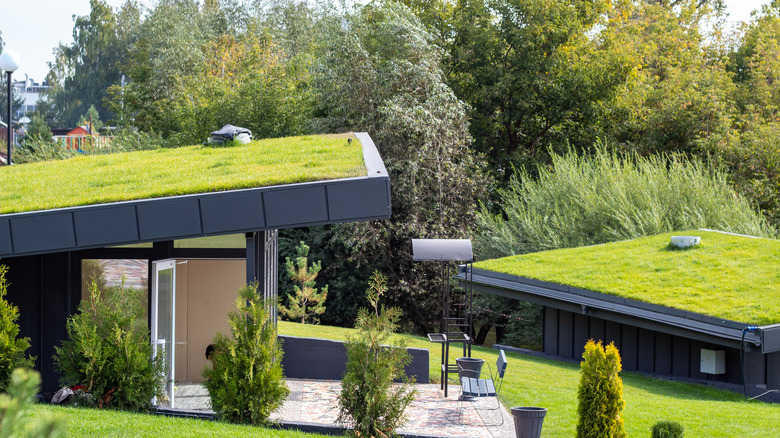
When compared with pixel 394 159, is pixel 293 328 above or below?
below

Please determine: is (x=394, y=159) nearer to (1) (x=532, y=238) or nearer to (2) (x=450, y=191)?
(2) (x=450, y=191)

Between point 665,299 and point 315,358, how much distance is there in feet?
20.6

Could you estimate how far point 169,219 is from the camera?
7.41 meters

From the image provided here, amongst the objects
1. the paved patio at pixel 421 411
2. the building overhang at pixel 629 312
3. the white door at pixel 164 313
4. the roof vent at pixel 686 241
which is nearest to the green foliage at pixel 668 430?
the paved patio at pixel 421 411

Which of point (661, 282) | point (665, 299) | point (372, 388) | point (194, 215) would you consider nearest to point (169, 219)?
point (194, 215)

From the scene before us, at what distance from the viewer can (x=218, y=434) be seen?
6.45 m

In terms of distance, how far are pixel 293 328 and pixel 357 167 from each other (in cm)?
769

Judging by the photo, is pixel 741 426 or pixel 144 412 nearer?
pixel 144 412

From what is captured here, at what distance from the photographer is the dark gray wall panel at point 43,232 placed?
7203 millimetres

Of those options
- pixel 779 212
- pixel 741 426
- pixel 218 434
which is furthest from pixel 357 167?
pixel 779 212

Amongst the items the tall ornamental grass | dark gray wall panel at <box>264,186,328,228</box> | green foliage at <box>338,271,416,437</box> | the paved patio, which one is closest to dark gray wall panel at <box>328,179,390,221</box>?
dark gray wall panel at <box>264,186,328,228</box>

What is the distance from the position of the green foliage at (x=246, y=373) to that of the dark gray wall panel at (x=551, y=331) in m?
9.42

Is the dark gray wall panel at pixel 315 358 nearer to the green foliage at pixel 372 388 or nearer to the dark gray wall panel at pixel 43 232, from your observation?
the green foliage at pixel 372 388

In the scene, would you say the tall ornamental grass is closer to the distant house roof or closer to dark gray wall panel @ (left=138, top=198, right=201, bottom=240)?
the distant house roof
